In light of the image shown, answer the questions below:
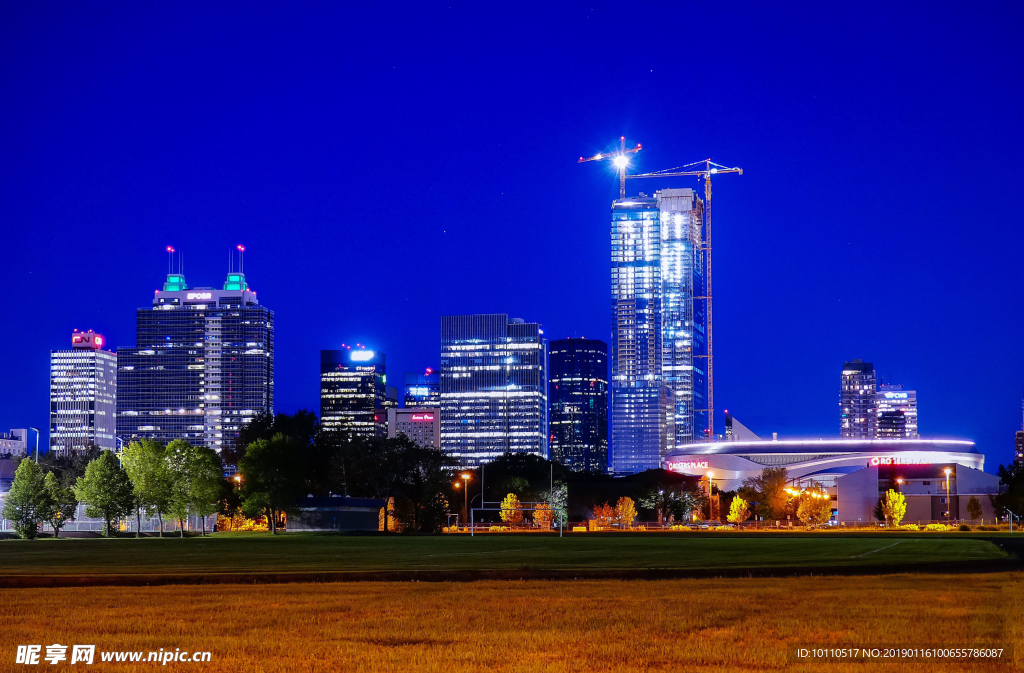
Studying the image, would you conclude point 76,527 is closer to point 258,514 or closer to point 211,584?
point 258,514

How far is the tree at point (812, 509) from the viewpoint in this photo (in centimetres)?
14588

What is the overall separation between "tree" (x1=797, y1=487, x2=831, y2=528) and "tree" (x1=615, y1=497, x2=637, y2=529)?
75.7 ft

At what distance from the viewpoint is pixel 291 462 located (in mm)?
114000

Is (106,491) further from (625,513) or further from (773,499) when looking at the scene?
(773,499)

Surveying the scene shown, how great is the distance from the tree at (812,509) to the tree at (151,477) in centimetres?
8430

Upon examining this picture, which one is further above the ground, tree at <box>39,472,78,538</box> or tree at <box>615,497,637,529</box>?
tree at <box>39,472,78,538</box>

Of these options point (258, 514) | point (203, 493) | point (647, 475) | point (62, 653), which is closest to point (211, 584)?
point (62, 653)

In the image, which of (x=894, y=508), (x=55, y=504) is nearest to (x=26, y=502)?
(x=55, y=504)

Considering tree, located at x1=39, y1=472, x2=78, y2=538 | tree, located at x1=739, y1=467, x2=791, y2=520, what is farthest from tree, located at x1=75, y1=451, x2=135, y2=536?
tree, located at x1=739, y1=467, x2=791, y2=520

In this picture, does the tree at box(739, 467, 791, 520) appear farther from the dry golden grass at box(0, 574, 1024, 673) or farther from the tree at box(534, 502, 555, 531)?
the dry golden grass at box(0, 574, 1024, 673)

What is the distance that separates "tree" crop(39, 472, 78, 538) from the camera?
100m

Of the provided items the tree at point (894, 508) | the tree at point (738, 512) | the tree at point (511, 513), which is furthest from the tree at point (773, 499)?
the tree at point (511, 513)

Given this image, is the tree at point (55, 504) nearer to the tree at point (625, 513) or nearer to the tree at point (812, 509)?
the tree at point (625, 513)

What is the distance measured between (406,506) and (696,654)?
109 m
